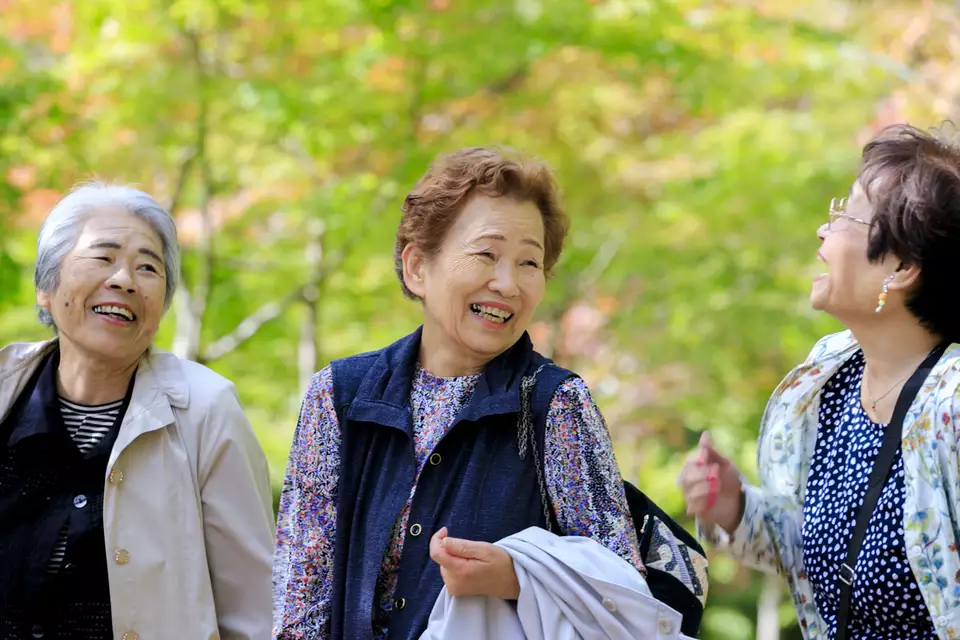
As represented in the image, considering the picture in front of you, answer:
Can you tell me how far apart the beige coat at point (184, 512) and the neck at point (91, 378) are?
0.08m

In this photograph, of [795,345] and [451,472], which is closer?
[451,472]

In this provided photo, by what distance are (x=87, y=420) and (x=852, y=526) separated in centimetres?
208

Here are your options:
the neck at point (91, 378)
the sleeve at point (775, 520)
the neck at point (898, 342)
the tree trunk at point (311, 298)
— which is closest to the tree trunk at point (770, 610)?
the tree trunk at point (311, 298)

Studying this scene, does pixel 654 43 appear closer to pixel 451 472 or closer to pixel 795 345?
pixel 795 345

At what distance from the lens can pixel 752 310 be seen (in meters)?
8.55

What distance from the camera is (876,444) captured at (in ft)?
8.68

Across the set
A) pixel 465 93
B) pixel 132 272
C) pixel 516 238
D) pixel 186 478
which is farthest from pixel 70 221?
pixel 465 93

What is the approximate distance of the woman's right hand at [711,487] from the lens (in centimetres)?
278

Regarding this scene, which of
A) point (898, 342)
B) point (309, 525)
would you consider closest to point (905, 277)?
point (898, 342)

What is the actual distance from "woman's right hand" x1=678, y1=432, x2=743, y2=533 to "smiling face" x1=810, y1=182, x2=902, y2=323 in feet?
1.50

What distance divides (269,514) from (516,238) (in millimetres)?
1175

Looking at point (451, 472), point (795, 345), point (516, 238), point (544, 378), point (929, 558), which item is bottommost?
point (929, 558)

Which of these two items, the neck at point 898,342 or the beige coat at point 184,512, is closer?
the neck at point 898,342

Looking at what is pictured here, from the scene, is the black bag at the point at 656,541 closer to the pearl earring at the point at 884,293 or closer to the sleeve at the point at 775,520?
the sleeve at the point at 775,520
